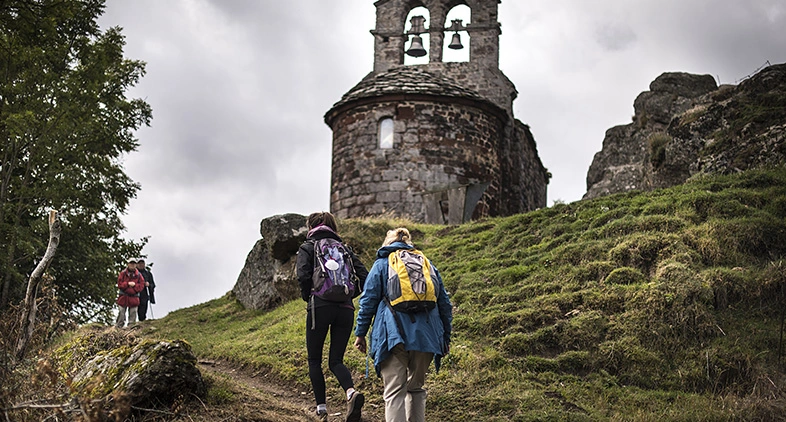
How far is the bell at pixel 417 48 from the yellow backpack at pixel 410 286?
61.6 ft

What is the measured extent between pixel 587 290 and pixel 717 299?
5.16 feet

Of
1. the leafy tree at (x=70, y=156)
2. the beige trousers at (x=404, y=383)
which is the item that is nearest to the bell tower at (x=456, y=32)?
the leafy tree at (x=70, y=156)

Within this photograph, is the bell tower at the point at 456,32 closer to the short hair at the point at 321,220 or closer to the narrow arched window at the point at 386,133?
the narrow arched window at the point at 386,133

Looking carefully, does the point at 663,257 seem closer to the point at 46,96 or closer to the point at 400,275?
the point at 400,275

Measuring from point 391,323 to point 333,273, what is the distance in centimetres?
88

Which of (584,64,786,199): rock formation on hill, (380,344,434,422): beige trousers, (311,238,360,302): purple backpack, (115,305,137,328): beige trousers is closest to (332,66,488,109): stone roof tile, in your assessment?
(584,64,786,199): rock formation on hill

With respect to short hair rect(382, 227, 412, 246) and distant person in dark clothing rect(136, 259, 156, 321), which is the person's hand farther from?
distant person in dark clothing rect(136, 259, 156, 321)

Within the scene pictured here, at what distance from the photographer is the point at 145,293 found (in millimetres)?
17672

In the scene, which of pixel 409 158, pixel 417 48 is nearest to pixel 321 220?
pixel 409 158

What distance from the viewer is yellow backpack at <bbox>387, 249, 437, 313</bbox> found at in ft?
21.6

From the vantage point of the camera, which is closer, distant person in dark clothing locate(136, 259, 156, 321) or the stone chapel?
distant person in dark clothing locate(136, 259, 156, 321)

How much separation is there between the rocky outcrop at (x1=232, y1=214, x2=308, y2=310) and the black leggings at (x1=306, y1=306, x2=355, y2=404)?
8.59 m

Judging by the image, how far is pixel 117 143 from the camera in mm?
21641

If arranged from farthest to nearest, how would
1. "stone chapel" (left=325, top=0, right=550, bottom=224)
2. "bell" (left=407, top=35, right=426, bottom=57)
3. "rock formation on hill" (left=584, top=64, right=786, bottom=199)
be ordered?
"bell" (left=407, top=35, right=426, bottom=57), "stone chapel" (left=325, top=0, right=550, bottom=224), "rock formation on hill" (left=584, top=64, right=786, bottom=199)
